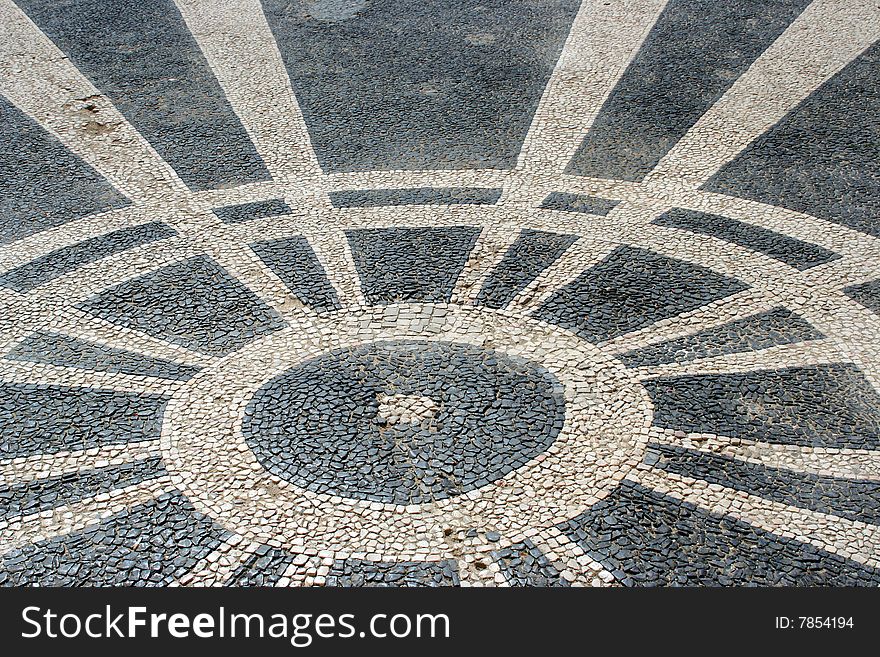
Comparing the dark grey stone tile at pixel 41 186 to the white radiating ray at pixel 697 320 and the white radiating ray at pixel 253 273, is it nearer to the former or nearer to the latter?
the white radiating ray at pixel 253 273

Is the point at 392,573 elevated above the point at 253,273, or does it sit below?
below

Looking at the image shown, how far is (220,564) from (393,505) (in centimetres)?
99

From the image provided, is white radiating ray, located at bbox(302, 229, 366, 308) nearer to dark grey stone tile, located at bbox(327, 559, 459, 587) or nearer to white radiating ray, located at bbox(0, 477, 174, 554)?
white radiating ray, located at bbox(0, 477, 174, 554)

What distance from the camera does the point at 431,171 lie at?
29.9 feet

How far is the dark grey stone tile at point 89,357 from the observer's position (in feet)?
21.7

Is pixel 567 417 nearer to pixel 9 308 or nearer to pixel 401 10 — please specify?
pixel 9 308

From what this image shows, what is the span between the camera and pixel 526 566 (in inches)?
200

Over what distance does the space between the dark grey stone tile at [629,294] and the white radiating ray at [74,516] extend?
300cm

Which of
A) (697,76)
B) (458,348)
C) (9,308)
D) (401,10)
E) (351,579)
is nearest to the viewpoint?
(351,579)

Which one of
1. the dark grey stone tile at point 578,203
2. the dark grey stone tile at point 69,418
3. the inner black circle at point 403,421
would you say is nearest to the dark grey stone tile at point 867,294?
the dark grey stone tile at point 578,203

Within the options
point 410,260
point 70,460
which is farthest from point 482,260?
point 70,460

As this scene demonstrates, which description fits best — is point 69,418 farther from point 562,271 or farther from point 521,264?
point 562,271

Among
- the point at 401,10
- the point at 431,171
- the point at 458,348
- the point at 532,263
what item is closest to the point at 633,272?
the point at 532,263

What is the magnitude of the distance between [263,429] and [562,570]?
210 centimetres
